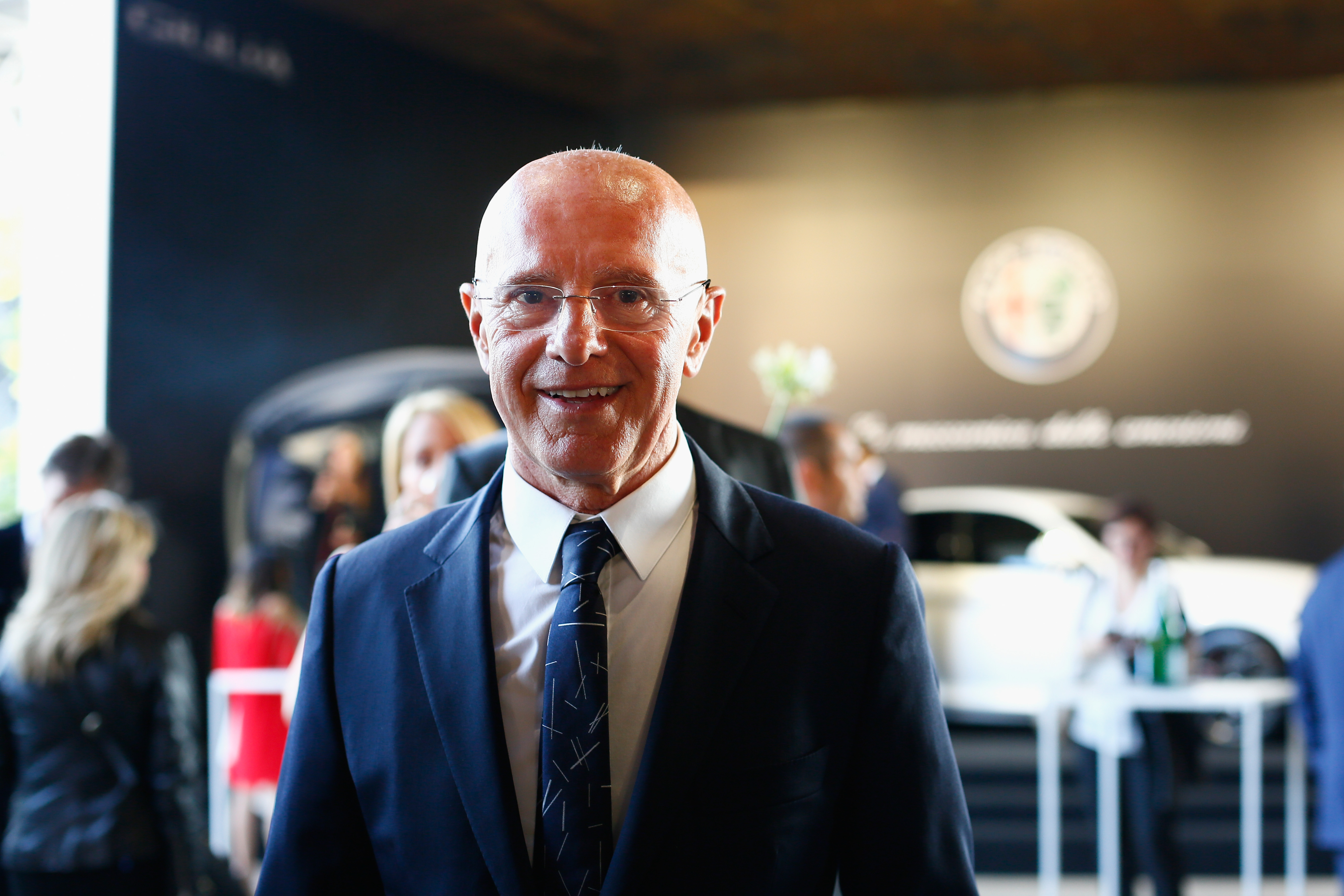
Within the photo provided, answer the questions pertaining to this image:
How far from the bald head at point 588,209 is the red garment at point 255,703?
12.0ft

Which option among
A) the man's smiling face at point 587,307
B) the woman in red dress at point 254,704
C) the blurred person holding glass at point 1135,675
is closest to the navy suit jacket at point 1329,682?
the blurred person holding glass at point 1135,675

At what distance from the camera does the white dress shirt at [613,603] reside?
107 cm

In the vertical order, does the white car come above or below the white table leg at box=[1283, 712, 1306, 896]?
above

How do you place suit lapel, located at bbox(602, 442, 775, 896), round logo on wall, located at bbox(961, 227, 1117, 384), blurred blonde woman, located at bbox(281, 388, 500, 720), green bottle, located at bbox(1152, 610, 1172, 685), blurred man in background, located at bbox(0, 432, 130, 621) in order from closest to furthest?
1. suit lapel, located at bbox(602, 442, 775, 896)
2. blurred blonde woman, located at bbox(281, 388, 500, 720)
3. blurred man in background, located at bbox(0, 432, 130, 621)
4. green bottle, located at bbox(1152, 610, 1172, 685)
5. round logo on wall, located at bbox(961, 227, 1117, 384)

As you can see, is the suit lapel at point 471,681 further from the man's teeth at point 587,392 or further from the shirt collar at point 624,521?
the man's teeth at point 587,392

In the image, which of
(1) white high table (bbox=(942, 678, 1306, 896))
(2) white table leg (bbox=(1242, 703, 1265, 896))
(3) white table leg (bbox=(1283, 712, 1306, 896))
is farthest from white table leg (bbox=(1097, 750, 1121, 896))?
(3) white table leg (bbox=(1283, 712, 1306, 896))

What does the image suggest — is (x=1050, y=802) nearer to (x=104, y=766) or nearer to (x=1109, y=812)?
(x=1109, y=812)

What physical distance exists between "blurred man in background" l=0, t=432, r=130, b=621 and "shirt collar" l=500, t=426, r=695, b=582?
2586mm

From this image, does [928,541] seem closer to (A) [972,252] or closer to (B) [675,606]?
(A) [972,252]

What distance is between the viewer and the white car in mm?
5992

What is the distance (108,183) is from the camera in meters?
4.45

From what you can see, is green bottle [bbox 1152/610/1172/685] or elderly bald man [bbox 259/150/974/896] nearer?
elderly bald man [bbox 259/150/974/896]

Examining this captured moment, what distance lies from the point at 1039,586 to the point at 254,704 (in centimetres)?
401

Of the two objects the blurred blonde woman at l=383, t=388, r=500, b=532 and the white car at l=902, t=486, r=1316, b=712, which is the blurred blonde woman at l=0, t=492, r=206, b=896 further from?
the white car at l=902, t=486, r=1316, b=712
